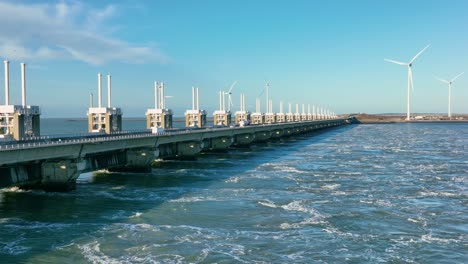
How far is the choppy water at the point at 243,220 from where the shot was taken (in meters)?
25.1

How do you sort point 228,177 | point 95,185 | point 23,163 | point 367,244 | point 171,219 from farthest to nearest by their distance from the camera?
point 228,177
point 95,185
point 23,163
point 171,219
point 367,244

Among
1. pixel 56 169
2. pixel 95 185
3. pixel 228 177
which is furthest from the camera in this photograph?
pixel 228 177

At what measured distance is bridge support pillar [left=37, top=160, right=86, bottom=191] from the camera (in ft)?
142

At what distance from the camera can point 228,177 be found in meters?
58.2

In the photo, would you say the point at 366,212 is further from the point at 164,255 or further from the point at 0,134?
the point at 0,134

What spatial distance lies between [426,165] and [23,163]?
53.8m

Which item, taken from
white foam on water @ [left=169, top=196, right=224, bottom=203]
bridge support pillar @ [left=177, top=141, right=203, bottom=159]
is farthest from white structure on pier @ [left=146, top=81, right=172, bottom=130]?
white foam on water @ [left=169, top=196, right=224, bottom=203]

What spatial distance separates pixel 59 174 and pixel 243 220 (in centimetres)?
2038

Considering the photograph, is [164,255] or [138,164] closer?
[164,255]

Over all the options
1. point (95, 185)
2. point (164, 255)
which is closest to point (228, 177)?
point (95, 185)

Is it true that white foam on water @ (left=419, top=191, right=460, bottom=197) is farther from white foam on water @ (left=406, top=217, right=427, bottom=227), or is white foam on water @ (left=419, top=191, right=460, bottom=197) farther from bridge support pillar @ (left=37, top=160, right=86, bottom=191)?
bridge support pillar @ (left=37, top=160, right=86, bottom=191)

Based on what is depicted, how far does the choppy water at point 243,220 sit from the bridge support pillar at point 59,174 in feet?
3.69

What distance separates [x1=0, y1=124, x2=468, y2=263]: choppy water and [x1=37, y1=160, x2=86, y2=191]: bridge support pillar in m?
1.13

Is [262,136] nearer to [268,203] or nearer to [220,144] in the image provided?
[220,144]
